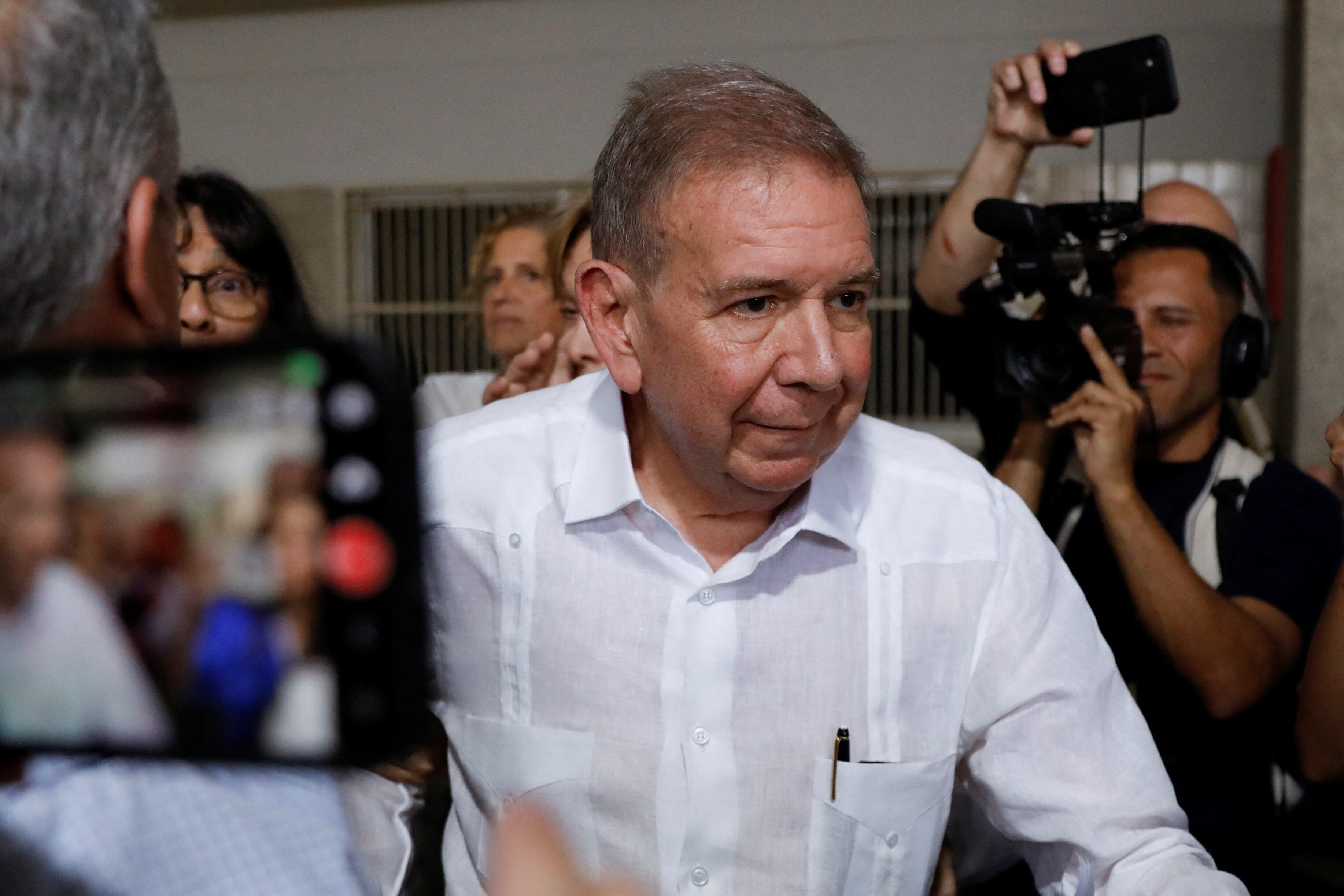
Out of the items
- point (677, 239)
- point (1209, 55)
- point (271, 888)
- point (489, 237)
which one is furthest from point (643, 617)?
point (1209, 55)

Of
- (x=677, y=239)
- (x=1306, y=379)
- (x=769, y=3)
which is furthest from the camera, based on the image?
(x=769, y=3)

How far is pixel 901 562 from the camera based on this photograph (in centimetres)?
127

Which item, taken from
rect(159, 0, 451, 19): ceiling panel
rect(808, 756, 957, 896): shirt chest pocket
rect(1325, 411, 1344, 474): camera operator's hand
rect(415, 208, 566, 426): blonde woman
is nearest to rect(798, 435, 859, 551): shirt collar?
rect(808, 756, 957, 896): shirt chest pocket

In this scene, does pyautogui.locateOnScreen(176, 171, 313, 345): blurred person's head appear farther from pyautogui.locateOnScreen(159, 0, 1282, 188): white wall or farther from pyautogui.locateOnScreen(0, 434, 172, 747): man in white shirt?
pyautogui.locateOnScreen(159, 0, 1282, 188): white wall

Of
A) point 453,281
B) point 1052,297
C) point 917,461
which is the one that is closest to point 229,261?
point 917,461

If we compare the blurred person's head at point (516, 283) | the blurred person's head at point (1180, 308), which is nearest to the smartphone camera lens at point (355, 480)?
the blurred person's head at point (1180, 308)

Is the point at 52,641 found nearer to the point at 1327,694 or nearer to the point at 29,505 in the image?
the point at 29,505

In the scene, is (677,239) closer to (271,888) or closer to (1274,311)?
(271,888)

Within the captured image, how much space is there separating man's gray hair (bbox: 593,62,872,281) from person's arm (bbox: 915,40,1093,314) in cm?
64

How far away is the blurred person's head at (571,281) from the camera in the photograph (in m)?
1.85

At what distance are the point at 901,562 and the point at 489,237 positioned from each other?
1.82m

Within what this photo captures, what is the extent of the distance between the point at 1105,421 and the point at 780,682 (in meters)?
0.73

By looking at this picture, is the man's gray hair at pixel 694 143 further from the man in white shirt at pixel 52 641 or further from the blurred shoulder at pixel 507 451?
the man in white shirt at pixel 52 641

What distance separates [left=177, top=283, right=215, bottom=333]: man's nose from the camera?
1721 mm
